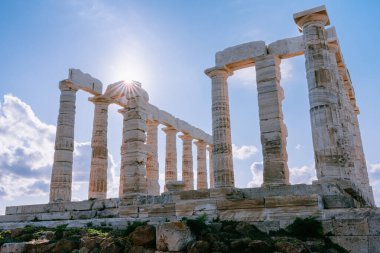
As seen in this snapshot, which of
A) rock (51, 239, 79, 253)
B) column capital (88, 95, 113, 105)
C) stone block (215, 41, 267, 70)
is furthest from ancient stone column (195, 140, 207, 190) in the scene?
rock (51, 239, 79, 253)

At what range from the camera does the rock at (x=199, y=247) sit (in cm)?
812

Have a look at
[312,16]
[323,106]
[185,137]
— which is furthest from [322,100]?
[185,137]

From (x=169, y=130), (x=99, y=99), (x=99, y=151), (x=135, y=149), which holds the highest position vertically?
(x=99, y=99)

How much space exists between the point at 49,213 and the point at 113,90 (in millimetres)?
8981

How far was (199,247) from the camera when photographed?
8156 millimetres

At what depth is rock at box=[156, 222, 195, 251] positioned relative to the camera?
848cm

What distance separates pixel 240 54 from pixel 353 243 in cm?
1262

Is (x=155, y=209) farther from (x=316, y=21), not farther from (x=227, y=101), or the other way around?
(x=316, y=21)

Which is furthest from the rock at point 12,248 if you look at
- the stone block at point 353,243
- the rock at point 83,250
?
the stone block at point 353,243

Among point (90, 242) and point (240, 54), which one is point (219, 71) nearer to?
point (240, 54)

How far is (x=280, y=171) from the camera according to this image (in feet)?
55.1

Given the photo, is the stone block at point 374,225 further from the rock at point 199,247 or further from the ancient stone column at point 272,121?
the ancient stone column at point 272,121

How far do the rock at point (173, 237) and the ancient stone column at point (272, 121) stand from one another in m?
9.05

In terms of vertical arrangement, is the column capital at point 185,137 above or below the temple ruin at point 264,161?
above
